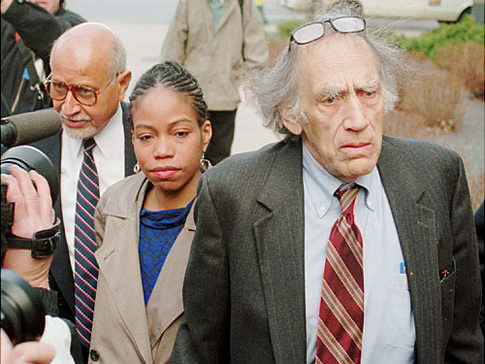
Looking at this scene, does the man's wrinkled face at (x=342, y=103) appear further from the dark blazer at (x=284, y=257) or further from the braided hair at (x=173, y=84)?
the braided hair at (x=173, y=84)

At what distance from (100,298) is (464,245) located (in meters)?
1.26

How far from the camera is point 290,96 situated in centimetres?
238

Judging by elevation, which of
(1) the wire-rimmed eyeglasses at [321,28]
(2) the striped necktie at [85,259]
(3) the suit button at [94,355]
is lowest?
(3) the suit button at [94,355]

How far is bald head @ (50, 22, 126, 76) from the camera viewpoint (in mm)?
3105

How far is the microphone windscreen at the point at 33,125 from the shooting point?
1.87m

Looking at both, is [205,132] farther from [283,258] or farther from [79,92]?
[283,258]

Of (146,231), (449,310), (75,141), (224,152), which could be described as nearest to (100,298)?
(146,231)

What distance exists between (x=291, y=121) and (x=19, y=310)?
121 cm

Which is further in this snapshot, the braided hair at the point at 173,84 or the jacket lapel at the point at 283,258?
the braided hair at the point at 173,84

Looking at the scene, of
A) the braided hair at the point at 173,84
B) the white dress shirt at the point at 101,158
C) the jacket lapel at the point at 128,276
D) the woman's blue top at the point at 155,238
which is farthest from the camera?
the white dress shirt at the point at 101,158

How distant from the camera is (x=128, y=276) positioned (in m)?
2.59

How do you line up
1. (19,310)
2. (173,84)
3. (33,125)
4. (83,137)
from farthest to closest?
(83,137), (173,84), (33,125), (19,310)

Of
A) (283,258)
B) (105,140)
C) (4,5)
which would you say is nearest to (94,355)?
(283,258)

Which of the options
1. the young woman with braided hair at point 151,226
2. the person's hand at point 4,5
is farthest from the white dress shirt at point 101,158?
the person's hand at point 4,5
